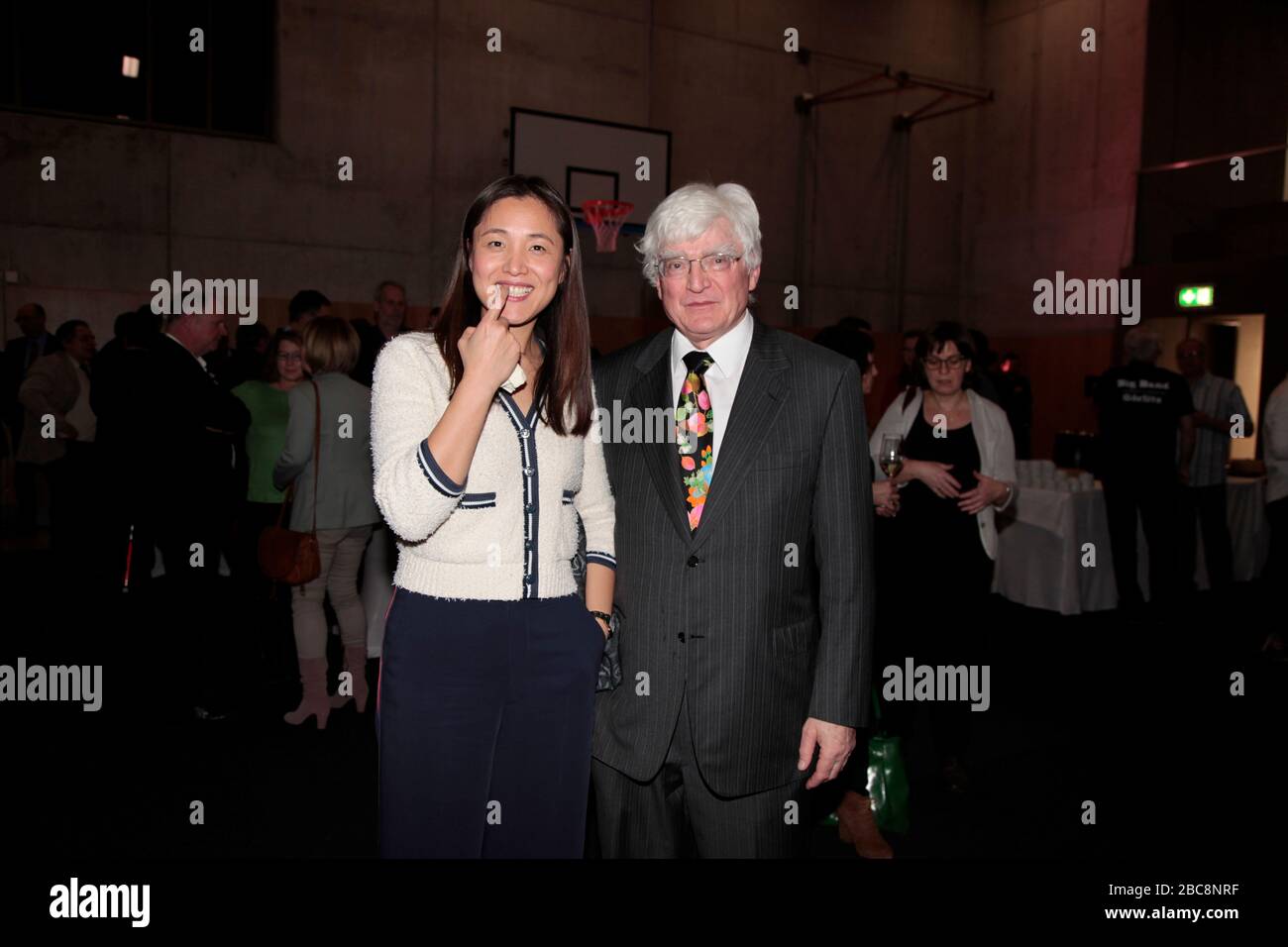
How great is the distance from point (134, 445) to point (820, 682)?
3204mm

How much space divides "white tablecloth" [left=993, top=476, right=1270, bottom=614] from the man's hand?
167 inches

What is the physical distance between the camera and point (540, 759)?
5.42ft

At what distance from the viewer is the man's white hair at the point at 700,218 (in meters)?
1.81

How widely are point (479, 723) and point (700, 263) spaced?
95 centimetres

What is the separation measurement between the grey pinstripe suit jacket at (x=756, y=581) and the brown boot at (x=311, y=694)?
2.66 m

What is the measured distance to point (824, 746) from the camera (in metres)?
1.83

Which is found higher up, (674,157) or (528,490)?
(674,157)

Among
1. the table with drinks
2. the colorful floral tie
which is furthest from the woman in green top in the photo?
the table with drinks

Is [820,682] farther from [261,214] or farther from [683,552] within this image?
[261,214]

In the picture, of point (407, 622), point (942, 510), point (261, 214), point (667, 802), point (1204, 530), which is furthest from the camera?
point (261, 214)

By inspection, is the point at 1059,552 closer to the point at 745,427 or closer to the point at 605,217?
the point at 745,427

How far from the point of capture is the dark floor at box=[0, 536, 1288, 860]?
3.12 m

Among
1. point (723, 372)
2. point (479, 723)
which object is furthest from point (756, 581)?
point (479, 723)
